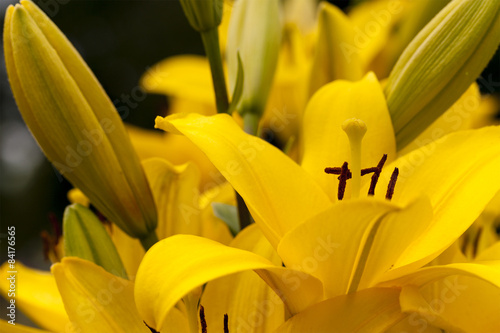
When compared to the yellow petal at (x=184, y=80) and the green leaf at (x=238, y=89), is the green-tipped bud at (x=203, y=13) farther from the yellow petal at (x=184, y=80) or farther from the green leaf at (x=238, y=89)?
the yellow petal at (x=184, y=80)

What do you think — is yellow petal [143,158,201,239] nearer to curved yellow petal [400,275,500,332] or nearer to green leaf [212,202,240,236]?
green leaf [212,202,240,236]

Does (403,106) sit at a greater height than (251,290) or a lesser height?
greater

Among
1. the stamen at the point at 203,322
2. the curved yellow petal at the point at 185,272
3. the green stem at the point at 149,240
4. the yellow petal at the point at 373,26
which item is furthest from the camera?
the yellow petal at the point at 373,26

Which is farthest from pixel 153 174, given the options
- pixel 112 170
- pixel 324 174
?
pixel 324 174

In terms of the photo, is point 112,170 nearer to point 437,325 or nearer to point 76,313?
point 76,313

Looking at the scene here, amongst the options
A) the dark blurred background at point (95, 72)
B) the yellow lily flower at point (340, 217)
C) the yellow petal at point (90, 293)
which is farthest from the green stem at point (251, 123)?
the dark blurred background at point (95, 72)

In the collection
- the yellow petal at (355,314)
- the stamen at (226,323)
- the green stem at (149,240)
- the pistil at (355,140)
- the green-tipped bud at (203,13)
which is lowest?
the stamen at (226,323)
